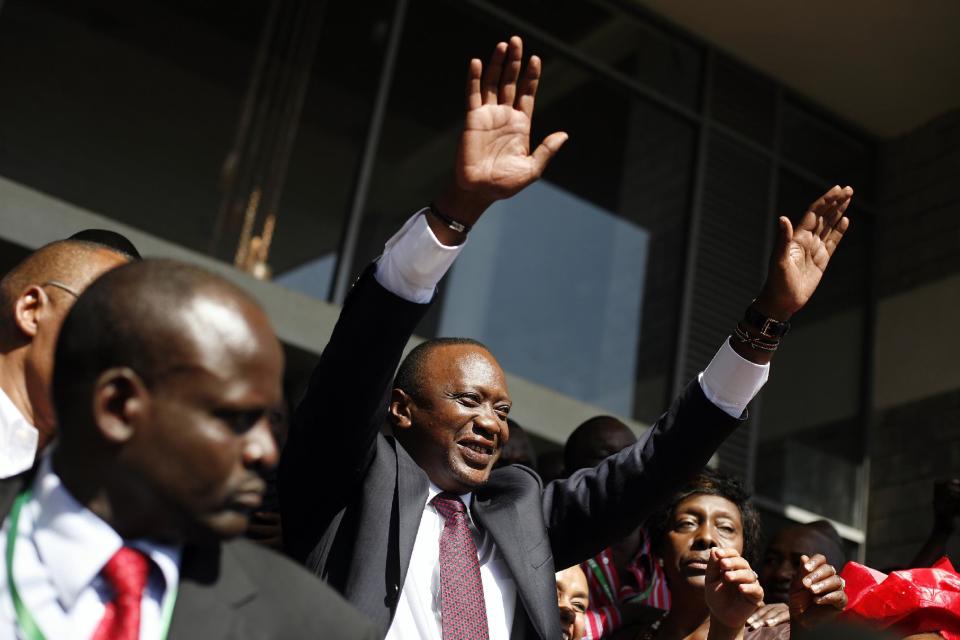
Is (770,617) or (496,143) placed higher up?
(496,143)

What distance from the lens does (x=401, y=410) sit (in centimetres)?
322

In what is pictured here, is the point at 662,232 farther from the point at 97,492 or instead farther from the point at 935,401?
the point at 97,492

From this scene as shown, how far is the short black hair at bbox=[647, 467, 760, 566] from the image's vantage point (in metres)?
3.87

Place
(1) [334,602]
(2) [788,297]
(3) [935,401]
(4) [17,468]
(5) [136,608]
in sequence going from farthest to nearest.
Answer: (3) [935,401]
(2) [788,297]
(4) [17,468]
(1) [334,602]
(5) [136,608]

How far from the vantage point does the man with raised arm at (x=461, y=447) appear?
2.61 m

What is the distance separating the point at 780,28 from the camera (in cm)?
916

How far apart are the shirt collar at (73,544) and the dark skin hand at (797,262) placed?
1966 mm

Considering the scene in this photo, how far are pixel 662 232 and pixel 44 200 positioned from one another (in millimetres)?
4434

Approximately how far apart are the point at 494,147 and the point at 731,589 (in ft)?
3.81

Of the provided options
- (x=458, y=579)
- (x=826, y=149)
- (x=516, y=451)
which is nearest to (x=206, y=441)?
(x=458, y=579)

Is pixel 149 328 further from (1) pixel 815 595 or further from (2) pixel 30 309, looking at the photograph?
(1) pixel 815 595

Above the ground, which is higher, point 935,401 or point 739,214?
point 739,214

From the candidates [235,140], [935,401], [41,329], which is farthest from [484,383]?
[935,401]

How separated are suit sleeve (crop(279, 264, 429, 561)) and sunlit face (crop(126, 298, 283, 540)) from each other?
42.2 inches
